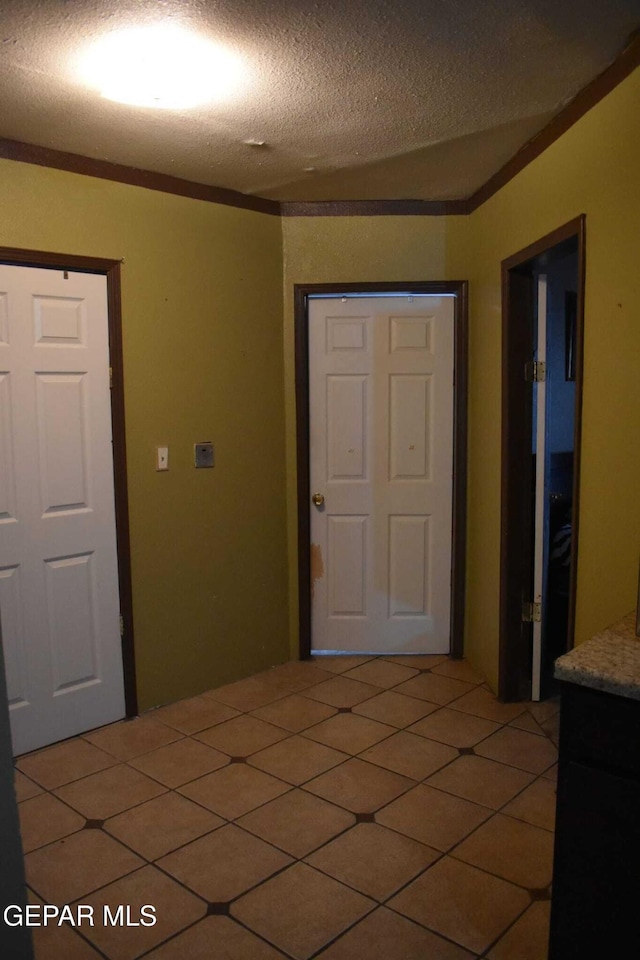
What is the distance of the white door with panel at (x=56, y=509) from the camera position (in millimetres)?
2834

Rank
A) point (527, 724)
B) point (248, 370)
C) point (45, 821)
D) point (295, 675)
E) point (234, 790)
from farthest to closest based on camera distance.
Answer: point (295, 675) < point (248, 370) < point (527, 724) < point (234, 790) < point (45, 821)

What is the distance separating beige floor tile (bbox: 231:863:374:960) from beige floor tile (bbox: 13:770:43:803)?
1.01m

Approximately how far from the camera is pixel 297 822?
2.42 m

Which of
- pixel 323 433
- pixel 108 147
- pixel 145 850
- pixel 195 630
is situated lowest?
pixel 145 850

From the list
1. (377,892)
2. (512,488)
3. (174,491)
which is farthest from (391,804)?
(174,491)

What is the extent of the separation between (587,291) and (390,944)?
200cm

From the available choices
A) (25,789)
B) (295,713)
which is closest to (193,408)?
(295,713)

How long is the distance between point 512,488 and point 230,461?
135 cm

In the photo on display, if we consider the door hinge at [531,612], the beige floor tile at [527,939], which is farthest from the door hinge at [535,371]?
the beige floor tile at [527,939]

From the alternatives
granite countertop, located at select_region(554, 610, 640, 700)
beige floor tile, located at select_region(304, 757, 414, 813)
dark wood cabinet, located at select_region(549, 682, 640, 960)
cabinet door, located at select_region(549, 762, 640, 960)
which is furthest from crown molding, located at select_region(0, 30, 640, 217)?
beige floor tile, located at select_region(304, 757, 414, 813)

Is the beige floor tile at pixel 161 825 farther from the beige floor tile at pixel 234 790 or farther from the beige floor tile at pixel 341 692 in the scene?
the beige floor tile at pixel 341 692

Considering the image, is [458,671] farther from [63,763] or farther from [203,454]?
[63,763]

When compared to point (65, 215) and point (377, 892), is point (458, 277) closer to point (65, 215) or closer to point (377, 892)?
point (65, 215)

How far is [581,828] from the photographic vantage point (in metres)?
1.50
